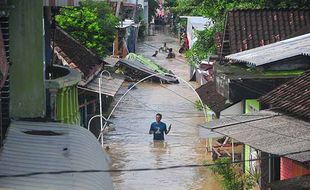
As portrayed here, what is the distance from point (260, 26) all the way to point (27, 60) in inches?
384

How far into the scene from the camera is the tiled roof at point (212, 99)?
16.2 m

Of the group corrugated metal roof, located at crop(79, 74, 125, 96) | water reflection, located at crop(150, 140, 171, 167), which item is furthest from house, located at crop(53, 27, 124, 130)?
water reflection, located at crop(150, 140, 171, 167)

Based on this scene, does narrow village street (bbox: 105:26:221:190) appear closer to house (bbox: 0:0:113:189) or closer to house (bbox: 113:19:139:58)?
house (bbox: 0:0:113:189)

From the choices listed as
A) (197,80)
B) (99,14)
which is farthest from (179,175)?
(197,80)

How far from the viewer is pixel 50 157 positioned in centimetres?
750

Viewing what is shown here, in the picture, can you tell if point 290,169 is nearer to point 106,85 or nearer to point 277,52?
point 277,52

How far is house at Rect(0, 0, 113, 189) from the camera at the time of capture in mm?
6863

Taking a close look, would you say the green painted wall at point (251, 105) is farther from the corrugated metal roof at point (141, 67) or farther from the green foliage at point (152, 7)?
the green foliage at point (152, 7)

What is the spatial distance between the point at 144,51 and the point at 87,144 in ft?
154

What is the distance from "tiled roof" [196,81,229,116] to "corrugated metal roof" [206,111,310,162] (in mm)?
5193

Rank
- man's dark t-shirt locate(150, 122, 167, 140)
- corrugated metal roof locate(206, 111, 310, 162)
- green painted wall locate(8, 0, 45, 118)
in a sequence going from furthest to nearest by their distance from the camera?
man's dark t-shirt locate(150, 122, 167, 140)
green painted wall locate(8, 0, 45, 118)
corrugated metal roof locate(206, 111, 310, 162)

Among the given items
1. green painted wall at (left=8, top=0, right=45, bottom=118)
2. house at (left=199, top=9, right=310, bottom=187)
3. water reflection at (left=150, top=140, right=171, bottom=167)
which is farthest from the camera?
water reflection at (left=150, top=140, right=171, bottom=167)

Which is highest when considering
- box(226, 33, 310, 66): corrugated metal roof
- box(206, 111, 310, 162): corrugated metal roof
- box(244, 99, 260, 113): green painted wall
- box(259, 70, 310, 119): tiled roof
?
box(226, 33, 310, 66): corrugated metal roof

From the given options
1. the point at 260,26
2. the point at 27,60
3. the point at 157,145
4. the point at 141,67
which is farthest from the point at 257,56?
the point at 141,67
